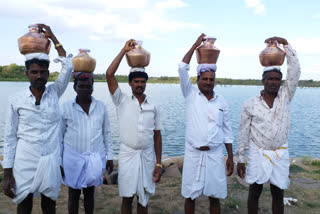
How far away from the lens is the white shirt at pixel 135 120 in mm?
3113

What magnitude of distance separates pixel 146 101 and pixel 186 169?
37.6 inches

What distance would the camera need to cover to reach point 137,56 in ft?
10.3

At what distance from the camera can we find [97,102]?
329 cm

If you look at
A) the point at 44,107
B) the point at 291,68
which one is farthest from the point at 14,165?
the point at 291,68

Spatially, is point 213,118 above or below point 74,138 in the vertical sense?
above

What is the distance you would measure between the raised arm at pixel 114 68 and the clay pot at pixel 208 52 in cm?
84

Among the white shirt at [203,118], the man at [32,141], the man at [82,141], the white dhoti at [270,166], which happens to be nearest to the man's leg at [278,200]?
the white dhoti at [270,166]

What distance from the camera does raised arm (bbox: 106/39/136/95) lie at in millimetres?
3109

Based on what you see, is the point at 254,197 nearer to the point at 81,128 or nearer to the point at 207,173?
the point at 207,173

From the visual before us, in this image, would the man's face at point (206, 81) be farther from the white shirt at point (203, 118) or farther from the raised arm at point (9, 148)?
the raised arm at point (9, 148)

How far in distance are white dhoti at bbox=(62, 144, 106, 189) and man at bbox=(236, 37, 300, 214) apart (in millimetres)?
1808

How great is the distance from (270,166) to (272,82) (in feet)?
3.28

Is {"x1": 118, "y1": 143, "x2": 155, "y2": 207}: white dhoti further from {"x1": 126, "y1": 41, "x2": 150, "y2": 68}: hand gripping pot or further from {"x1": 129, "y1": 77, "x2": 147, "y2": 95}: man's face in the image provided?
{"x1": 126, "y1": 41, "x2": 150, "y2": 68}: hand gripping pot

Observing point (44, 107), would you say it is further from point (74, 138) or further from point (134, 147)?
point (134, 147)
